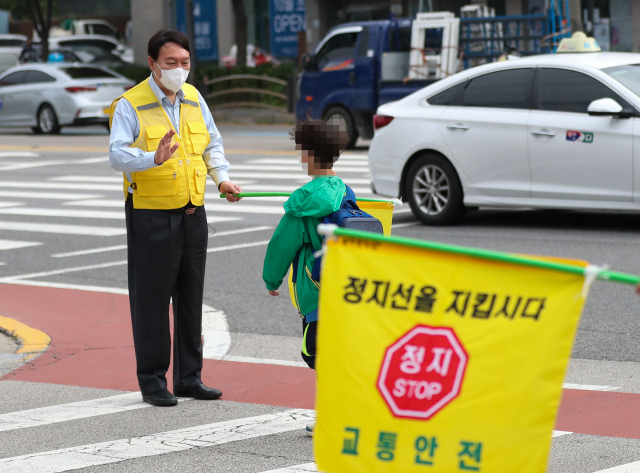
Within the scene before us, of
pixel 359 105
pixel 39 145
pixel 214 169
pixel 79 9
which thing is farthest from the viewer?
pixel 79 9

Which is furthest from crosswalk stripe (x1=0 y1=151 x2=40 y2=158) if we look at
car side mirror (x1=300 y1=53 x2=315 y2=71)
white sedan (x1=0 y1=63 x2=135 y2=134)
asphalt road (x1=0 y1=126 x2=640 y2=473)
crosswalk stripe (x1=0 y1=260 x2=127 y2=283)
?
crosswalk stripe (x1=0 y1=260 x2=127 y2=283)

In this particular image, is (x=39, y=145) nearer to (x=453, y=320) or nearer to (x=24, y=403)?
(x=24, y=403)

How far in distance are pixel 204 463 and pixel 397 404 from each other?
69.3 inches

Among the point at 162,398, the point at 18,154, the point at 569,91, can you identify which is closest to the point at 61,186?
the point at 18,154

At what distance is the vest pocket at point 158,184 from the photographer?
5047mm

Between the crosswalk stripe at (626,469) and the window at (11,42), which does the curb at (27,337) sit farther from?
the window at (11,42)

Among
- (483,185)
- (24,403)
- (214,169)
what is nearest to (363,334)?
(214,169)

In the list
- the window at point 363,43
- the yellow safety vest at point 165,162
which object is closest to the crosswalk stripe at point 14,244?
the yellow safety vest at point 165,162

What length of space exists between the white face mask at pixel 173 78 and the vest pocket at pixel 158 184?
0.43 m

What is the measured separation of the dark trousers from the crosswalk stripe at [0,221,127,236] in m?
6.04

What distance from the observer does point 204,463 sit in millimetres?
4289

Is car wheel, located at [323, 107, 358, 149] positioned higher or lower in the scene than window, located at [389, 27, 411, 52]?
lower

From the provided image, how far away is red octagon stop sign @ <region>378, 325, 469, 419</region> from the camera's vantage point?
2723mm

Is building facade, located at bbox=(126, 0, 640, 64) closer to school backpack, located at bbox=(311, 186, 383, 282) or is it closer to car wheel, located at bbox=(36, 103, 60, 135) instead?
car wheel, located at bbox=(36, 103, 60, 135)
